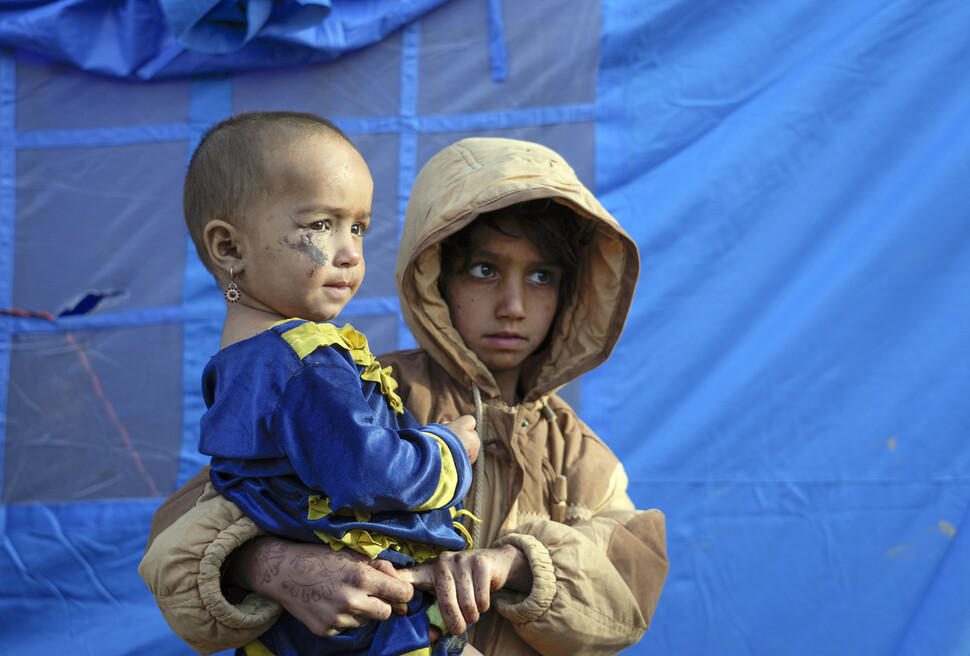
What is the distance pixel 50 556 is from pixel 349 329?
5.61 feet

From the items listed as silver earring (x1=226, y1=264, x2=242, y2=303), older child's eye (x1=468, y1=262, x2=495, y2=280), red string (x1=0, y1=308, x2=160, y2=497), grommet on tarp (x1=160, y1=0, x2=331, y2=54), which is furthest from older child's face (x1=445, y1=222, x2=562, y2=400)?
red string (x1=0, y1=308, x2=160, y2=497)

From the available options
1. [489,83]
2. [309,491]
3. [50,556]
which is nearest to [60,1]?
[489,83]

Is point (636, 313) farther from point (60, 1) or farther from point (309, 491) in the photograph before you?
point (60, 1)

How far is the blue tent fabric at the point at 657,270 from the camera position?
7.85ft


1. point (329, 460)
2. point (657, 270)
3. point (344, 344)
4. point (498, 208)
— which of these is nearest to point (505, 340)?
point (498, 208)

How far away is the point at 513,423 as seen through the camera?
1.63 m

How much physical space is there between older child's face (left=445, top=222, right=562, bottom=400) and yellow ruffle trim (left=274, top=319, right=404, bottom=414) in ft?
0.98

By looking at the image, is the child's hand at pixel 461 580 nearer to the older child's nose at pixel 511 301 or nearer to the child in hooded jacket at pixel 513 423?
the child in hooded jacket at pixel 513 423

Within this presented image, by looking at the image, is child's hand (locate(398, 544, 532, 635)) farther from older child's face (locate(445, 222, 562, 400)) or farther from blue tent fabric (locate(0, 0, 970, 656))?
blue tent fabric (locate(0, 0, 970, 656))

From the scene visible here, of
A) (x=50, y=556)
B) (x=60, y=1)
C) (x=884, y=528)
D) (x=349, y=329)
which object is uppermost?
(x=60, y=1)

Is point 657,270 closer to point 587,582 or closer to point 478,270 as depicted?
point 478,270

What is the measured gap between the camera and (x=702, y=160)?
256 cm

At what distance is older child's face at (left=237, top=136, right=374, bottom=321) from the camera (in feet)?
4.28

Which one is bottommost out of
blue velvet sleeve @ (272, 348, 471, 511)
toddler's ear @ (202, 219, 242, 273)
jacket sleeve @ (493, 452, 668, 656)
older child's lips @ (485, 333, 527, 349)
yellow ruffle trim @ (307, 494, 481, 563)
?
jacket sleeve @ (493, 452, 668, 656)
